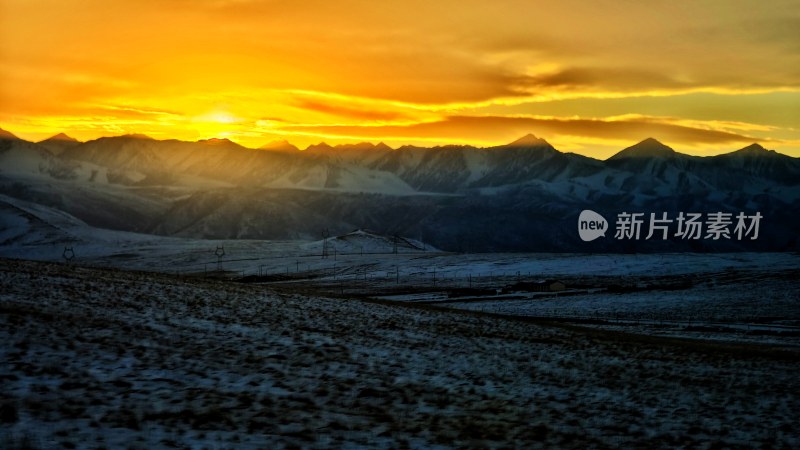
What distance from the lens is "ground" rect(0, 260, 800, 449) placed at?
45.0ft

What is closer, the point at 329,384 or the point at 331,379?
the point at 329,384

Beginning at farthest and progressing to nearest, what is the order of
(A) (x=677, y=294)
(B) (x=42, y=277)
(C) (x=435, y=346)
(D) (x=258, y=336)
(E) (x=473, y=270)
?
(E) (x=473, y=270)
(A) (x=677, y=294)
(B) (x=42, y=277)
(C) (x=435, y=346)
(D) (x=258, y=336)

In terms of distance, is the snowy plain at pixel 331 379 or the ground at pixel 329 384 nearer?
the ground at pixel 329 384

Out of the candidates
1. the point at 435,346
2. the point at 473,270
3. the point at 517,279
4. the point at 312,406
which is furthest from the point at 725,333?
the point at 473,270

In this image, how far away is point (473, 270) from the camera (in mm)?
177375

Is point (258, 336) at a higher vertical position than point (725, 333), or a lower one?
higher

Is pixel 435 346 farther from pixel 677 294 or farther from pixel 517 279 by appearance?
pixel 517 279

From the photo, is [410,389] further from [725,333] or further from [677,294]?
[677,294]

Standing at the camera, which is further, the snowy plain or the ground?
the snowy plain

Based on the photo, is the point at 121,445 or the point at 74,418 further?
the point at 74,418

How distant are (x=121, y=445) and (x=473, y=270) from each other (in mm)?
167502

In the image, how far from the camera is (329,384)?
61.3 ft

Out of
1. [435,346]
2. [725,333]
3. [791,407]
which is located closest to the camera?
[791,407]

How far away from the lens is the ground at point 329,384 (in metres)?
13.7
